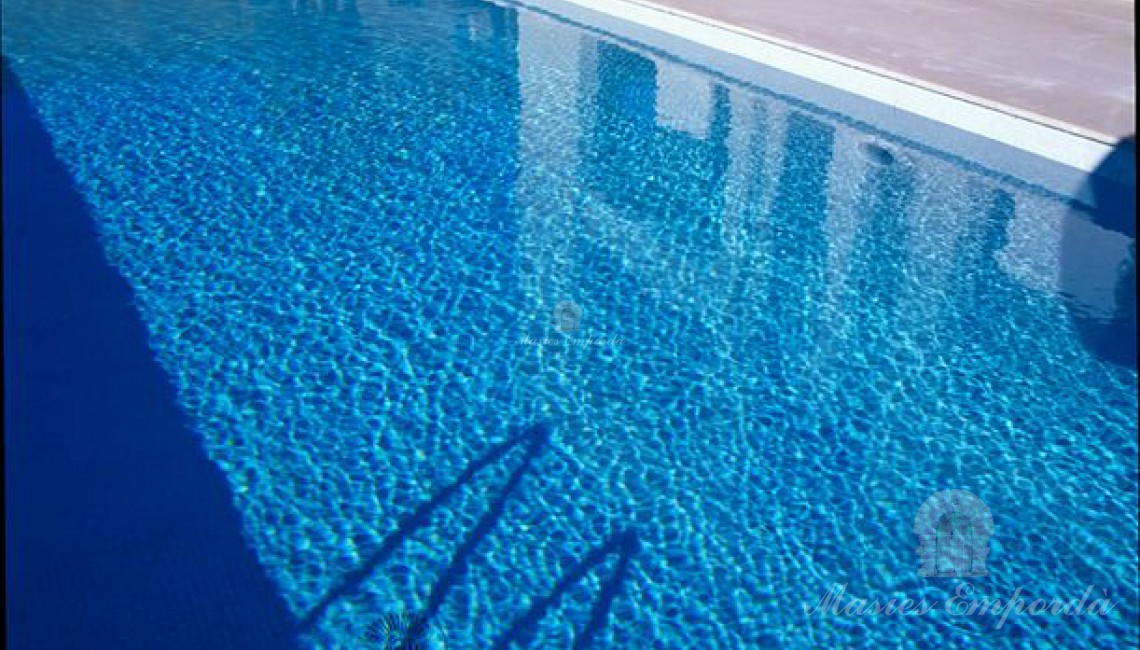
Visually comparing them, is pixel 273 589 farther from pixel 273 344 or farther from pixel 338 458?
pixel 273 344

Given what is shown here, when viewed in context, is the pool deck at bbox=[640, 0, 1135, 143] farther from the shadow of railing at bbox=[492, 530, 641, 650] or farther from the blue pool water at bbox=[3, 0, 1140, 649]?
the shadow of railing at bbox=[492, 530, 641, 650]

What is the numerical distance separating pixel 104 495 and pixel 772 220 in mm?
5575

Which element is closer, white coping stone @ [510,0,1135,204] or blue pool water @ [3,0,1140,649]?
blue pool water @ [3,0,1140,649]

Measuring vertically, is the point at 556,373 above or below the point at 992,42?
below

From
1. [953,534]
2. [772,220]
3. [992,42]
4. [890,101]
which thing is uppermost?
[992,42]

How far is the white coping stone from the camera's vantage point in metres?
8.80

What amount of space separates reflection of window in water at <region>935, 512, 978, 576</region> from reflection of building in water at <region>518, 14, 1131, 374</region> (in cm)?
145

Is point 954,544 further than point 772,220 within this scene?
No

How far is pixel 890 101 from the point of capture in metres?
9.99

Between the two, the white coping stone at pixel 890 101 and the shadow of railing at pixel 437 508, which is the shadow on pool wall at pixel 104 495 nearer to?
the shadow of railing at pixel 437 508

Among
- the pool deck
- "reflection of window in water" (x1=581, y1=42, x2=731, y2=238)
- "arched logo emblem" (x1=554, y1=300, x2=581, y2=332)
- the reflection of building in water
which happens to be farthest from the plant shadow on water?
the pool deck

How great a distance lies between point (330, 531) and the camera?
4.90 metres

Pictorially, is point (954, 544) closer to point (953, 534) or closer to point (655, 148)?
point (953, 534)

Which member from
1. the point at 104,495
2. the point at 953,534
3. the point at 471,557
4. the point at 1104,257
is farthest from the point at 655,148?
the point at 104,495
